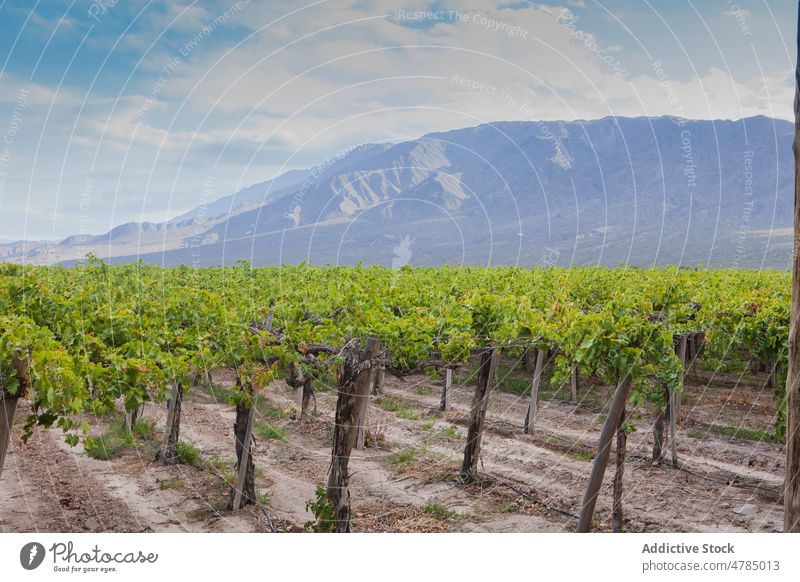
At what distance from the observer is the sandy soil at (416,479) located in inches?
397

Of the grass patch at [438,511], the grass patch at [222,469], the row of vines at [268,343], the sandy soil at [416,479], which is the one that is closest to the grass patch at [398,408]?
the sandy soil at [416,479]

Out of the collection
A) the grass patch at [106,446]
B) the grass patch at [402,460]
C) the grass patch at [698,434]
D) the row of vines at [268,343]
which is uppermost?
the row of vines at [268,343]

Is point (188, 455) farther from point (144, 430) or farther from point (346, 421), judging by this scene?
point (346, 421)

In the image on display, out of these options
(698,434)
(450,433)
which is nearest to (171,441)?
(450,433)

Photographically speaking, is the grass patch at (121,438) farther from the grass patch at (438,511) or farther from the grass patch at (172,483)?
the grass patch at (438,511)

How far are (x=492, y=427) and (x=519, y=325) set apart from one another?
6446 mm

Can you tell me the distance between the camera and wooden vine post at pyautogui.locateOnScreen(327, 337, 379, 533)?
26.0 ft

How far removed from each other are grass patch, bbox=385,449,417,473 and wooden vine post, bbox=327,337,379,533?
4620 millimetres

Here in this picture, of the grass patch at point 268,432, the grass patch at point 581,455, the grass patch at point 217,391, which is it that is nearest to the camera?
the grass patch at point 581,455

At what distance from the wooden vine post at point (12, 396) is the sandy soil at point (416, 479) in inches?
186

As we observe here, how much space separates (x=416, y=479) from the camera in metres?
12.0

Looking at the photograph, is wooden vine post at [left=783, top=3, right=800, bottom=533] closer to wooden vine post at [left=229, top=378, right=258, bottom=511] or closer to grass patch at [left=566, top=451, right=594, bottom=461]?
wooden vine post at [left=229, top=378, right=258, bottom=511]

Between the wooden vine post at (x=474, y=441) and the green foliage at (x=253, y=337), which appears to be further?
the wooden vine post at (x=474, y=441)

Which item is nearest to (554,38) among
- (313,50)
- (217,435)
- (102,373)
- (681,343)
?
(313,50)
